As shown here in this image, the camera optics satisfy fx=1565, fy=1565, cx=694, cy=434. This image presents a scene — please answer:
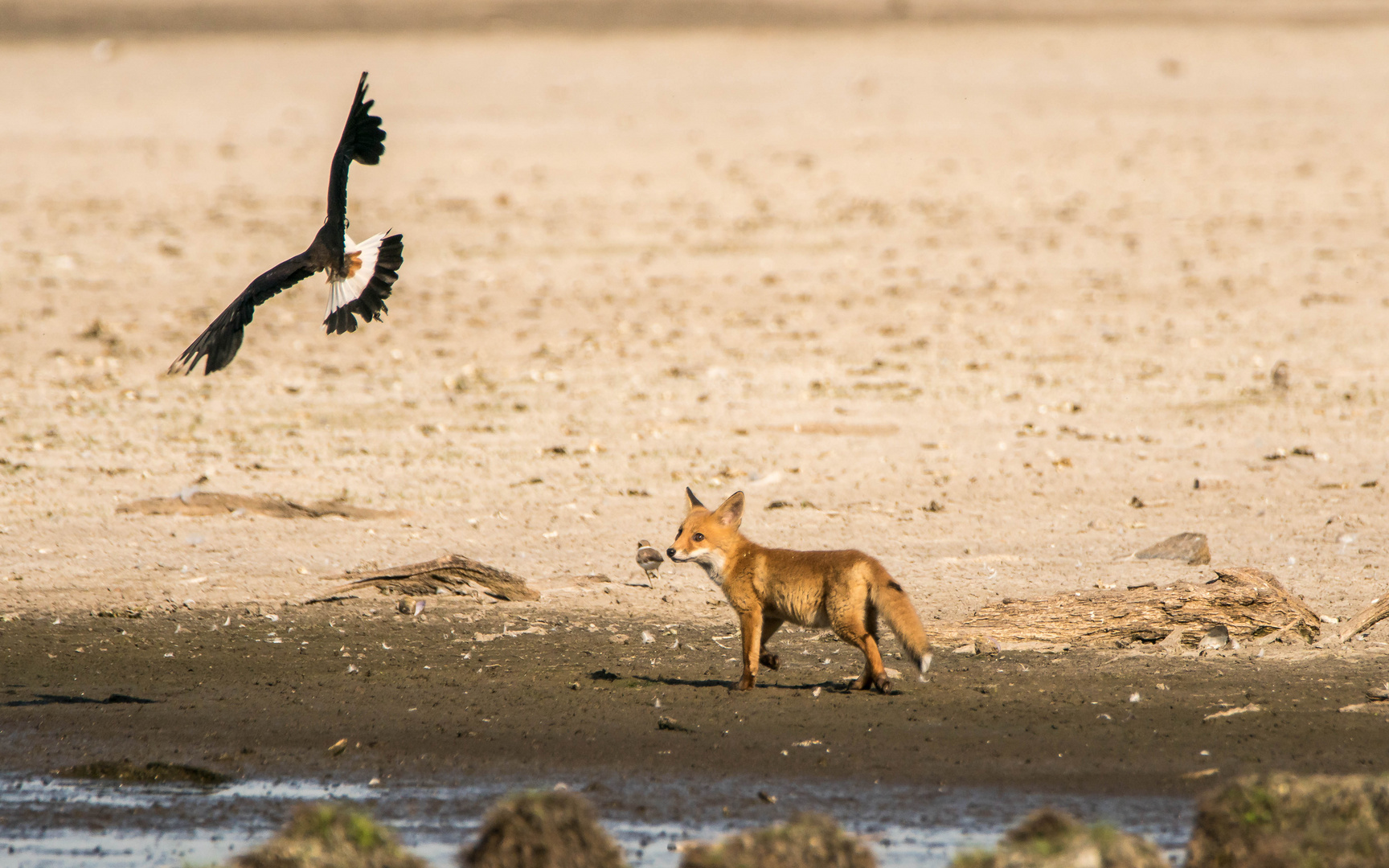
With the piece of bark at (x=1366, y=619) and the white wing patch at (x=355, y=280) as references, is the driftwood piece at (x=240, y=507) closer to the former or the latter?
the white wing patch at (x=355, y=280)

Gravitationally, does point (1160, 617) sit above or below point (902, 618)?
below

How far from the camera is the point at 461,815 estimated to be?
514cm

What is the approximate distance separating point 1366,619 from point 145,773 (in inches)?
195

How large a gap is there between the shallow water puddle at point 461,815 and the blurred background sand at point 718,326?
2037mm

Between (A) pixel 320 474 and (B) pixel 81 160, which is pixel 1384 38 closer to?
(B) pixel 81 160

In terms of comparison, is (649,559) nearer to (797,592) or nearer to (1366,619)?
(797,592)

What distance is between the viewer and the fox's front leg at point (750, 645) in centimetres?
613

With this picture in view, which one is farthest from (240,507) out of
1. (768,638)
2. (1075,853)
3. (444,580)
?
(1075,853)

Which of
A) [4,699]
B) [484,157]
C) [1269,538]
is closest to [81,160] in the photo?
[484,157]

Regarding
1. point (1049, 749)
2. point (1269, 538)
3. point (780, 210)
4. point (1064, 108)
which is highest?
point (1064, 108)

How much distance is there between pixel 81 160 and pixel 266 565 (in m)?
12.6

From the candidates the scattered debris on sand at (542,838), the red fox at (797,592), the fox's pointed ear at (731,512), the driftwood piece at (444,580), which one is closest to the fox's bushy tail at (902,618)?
the red fox at (797,592)

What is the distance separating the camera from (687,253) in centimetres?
1503

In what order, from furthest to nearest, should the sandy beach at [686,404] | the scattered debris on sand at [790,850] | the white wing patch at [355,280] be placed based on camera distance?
1. the white wing patch at [355,280]
2. the sandy beach at [686,404]
3. the scattered debris on sand at [790,850]
